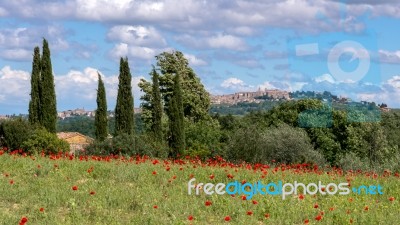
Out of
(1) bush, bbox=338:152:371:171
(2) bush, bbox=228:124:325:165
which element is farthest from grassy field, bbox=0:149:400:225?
(2) bush, bbox=228:124:325:165

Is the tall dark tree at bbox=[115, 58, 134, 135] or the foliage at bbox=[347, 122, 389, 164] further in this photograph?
the foliage at bbox=[347, 122, 389, 164]

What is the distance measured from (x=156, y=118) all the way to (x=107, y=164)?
30952mm

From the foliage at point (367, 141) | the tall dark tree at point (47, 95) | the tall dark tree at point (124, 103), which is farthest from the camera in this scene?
the foliage at point (367, 141)

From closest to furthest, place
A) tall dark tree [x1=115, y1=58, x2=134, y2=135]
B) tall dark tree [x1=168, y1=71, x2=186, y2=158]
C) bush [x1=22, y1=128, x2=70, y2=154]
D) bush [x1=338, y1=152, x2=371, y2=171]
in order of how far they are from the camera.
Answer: bush [x1=338, y1=152, x2=371, y2=171], bush [x1=22, y1=128, x2=70, y2=154], tall dark tree [x1=168, y1=71, x2=186, y2=158], tall dark tree [x1=115, y1=58, x2=134, y2=135]

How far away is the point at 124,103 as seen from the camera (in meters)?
43.9

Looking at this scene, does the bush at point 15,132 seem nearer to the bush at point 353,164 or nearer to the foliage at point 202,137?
the foliage at point 202,137

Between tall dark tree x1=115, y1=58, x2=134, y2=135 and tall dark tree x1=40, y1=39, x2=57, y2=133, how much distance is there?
467 centimetres

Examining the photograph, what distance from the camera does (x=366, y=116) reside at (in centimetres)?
6034

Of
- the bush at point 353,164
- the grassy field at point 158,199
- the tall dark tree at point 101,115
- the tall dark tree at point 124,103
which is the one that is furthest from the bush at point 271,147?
the grassy field at point 158,199

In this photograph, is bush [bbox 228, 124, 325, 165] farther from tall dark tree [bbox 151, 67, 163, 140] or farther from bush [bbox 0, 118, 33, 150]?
bush [bbox 0, 118, 33, 150]

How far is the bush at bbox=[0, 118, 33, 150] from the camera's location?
122 feet

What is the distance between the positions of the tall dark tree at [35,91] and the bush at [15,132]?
2.22 m

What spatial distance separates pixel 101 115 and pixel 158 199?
114 feet

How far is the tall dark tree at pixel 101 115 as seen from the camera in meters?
44.5
